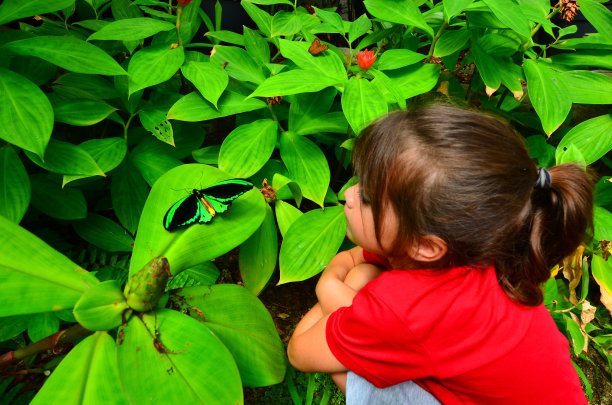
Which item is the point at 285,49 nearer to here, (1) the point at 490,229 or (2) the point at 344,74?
(2) the point at 344,74

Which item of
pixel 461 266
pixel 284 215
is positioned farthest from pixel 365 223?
pixel 284 215

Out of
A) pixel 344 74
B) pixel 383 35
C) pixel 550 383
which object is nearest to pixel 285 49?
pixel 344 74

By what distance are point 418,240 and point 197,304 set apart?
561 mm

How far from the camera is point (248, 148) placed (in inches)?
52.2

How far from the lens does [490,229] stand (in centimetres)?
82

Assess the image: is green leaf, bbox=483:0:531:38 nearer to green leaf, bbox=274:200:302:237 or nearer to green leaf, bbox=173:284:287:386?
green leaf, bbox=274:200:302:237

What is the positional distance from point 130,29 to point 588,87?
5.34 ft

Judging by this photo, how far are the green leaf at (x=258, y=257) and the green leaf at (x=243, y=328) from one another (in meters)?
0.24

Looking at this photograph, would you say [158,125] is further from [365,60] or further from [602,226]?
[602,226]

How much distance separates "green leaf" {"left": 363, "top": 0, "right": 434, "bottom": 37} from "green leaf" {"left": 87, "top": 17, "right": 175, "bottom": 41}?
0.73 meters

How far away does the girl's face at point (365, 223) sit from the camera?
0.90 metres

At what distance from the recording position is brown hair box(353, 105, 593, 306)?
31.1 inches

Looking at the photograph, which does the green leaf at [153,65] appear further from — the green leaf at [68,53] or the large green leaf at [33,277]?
the large green leaf at [33,277]

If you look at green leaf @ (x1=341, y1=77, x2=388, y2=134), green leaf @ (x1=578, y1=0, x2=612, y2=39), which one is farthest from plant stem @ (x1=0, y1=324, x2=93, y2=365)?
green leaf @ (x1=578, y1=0, x2=612, y2=39)
